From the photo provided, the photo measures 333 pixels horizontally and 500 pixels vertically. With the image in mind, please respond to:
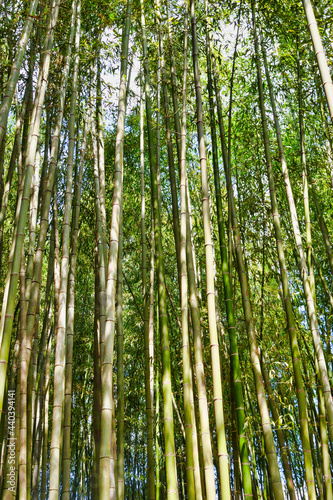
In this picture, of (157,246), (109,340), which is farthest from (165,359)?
(157,246)

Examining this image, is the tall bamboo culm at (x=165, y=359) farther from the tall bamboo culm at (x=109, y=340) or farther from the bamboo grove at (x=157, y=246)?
the tall bamboo culm at (x=109, y=340)

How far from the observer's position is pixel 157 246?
2766 millimetres

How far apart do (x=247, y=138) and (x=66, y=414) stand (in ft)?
10.8

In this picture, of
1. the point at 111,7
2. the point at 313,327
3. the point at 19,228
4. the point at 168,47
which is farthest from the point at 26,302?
the point at 111,7

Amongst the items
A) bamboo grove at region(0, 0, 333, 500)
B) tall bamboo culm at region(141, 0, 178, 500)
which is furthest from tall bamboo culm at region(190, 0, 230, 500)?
tall bamboo culm at region(141, 0, 178, 500)

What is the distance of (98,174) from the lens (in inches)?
140

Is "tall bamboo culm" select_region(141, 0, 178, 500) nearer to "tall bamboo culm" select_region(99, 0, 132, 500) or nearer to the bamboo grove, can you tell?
the bamboo grove

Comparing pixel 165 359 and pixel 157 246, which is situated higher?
pixel 157 246

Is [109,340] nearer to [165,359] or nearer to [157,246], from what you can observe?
[165,359]

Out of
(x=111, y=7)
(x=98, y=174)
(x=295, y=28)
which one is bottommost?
(x=98, y=174)

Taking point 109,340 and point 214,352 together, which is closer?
point 109,340

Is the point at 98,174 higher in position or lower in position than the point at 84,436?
higher

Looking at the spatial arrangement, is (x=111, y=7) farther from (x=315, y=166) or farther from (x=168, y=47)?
(x=315, y=166)

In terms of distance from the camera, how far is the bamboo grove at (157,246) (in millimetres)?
2230
